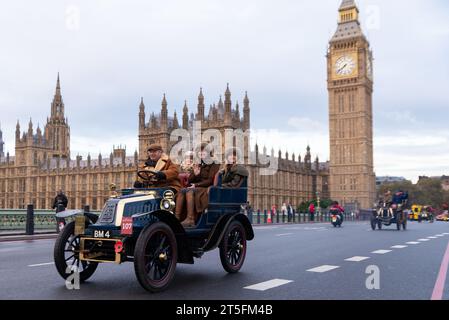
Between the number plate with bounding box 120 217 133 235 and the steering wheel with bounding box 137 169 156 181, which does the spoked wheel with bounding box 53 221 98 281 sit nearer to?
the number plate with bounding box 120 217 133 235

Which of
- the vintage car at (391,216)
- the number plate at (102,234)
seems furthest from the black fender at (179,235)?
the vintage car at (391,216)

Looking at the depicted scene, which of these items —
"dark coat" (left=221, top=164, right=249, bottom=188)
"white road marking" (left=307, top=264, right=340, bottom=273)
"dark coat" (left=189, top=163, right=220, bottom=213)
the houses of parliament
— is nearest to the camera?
"dark coat" (left=189, top=163, right=220, bottom=213)

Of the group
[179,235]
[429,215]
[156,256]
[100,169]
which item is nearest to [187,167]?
[179,235]

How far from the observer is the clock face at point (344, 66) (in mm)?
88825

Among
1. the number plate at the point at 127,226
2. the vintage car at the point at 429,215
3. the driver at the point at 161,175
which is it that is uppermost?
the driver at the point at 161,175

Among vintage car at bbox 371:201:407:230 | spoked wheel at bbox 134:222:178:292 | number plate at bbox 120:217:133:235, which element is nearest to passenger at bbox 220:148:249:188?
spoked wheel at bbox 134:222:178:292

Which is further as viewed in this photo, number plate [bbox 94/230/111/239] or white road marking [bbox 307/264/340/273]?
white road marking [bbox 307/264/340/273]

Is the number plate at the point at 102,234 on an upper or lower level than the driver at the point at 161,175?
lower

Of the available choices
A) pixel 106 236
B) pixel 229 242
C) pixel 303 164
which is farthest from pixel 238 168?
pixel 303 164

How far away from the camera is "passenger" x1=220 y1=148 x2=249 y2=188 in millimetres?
7383

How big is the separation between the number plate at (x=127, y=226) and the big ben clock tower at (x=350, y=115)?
85.0 metres

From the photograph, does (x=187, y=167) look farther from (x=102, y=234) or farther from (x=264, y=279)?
(x=102, y=234)

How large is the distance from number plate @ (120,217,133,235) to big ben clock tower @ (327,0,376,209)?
279 ft

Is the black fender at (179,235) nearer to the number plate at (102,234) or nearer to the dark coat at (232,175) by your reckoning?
the number plate at (102,234)
